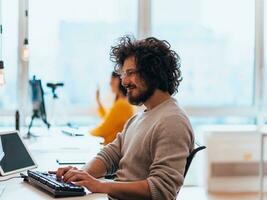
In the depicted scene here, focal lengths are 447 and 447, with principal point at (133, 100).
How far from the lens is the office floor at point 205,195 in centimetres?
428

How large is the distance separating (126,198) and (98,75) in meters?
2.68

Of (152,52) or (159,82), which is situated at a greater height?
(152,52)

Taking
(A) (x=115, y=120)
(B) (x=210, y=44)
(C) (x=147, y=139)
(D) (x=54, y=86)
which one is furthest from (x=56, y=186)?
(B) (x=210, y=44)

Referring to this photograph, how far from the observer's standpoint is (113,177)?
2303 millimetres

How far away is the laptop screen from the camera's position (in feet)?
7.41

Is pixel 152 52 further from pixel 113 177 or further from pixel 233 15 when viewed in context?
pixel 233 15

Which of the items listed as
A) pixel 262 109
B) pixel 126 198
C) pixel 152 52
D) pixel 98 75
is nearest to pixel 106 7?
pixel 98 75

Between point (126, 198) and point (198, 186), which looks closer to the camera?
point (126, 198)

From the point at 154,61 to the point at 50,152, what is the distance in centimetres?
126

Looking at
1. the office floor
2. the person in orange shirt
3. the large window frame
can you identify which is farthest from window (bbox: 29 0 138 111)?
the office floor

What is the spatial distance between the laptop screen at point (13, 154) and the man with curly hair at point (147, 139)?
14.6 inches

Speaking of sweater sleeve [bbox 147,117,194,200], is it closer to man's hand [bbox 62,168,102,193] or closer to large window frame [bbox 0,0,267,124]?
man's hand [bbox 62,168,102,193]

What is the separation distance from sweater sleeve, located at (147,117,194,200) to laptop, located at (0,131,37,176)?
0.77 metres

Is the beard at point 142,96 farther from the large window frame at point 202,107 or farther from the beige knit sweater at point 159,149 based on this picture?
the large window frame at point 202,107
